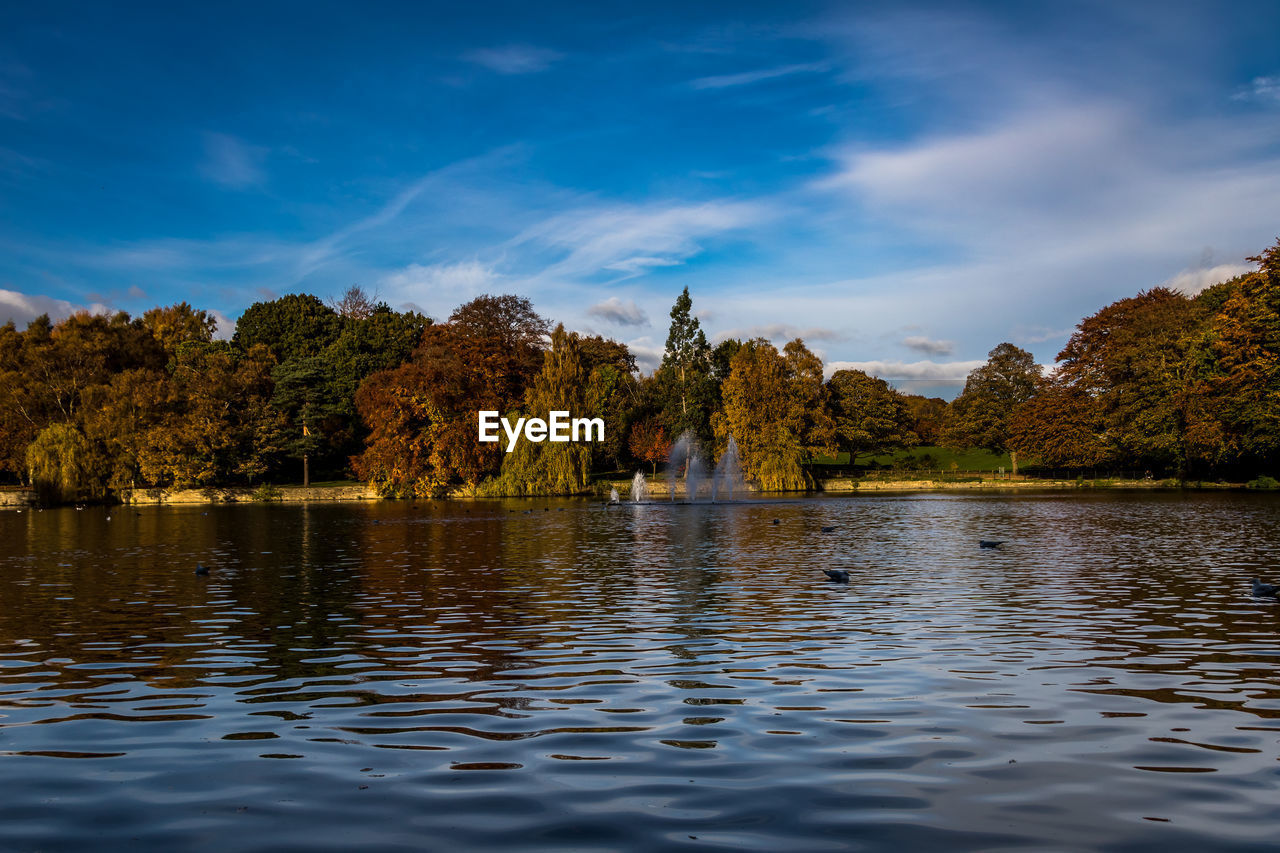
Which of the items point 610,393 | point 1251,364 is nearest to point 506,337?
point 610,393

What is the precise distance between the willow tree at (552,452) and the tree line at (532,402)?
0.17 m

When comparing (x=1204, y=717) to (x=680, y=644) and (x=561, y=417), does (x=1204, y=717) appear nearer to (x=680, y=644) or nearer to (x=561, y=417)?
(x=680, y=644)

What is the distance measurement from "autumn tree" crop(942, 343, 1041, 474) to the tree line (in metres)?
0.23

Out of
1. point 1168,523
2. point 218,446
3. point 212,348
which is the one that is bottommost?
point 1168,523

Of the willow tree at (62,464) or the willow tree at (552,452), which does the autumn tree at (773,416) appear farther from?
the willow tree at (62,464)

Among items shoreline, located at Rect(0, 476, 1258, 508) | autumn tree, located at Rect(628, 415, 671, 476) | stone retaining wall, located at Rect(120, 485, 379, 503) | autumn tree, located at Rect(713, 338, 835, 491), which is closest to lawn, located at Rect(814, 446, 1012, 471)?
autumn tree, located at Rect(713, 338, 835, 491)

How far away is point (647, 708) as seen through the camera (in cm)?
848

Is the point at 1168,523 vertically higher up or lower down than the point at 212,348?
lower down

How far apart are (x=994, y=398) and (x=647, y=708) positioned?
92.8 metres

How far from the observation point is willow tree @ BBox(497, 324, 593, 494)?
67.8m

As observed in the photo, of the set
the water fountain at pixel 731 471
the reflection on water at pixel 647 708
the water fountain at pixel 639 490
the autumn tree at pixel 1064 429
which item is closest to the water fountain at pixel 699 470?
the water fountain at pixel 731 471

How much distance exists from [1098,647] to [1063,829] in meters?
6.84

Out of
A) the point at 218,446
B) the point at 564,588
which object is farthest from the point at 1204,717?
the point at 218,446

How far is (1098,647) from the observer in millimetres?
11398
